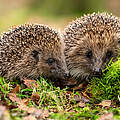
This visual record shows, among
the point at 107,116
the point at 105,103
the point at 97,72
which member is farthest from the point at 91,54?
the point at 107,116

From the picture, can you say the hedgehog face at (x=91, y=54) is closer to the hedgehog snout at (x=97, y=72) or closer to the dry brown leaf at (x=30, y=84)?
the hedgehog snout at (x=97, y=72)

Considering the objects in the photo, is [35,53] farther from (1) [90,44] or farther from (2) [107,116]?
(2) [107,116]

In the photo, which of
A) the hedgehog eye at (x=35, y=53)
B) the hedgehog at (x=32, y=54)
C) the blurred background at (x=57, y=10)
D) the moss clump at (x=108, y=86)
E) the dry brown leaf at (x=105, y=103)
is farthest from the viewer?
the blurred background at (x=57, y=10)

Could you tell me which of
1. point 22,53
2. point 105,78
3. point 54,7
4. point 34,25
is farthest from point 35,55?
point 54,7

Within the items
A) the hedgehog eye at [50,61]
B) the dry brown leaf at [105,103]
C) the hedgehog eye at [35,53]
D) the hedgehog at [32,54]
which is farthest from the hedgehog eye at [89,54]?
the dry brown leaf at [105,103]

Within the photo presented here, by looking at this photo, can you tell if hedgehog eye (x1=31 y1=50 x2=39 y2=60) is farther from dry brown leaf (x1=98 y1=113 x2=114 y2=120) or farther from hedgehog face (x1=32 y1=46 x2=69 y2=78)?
dry brown leaf (x1=98 y1=113 x2=114 y2=120)

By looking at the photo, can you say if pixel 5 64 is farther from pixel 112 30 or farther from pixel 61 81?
pixel 112 30

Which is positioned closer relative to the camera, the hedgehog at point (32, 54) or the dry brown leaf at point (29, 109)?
the dry brown leaf at point (29, 109)
